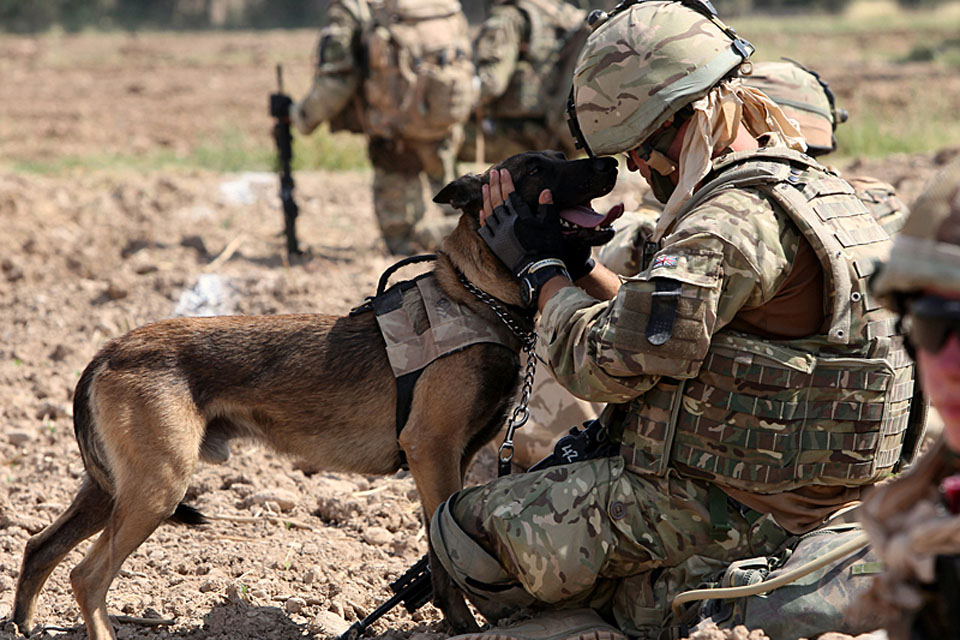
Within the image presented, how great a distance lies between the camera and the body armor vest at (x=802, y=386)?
3086mm

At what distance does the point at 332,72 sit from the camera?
29.0ft

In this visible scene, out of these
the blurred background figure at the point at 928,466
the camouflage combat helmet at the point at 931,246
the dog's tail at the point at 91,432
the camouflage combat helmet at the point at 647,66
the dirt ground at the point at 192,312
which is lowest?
the dirt ground at the point at 192,312

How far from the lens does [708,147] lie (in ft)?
10.8

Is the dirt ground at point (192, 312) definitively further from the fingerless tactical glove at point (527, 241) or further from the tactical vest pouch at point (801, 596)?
the fingerless tactical glove at point (527, 241)

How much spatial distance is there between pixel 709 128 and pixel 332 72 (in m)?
6.05

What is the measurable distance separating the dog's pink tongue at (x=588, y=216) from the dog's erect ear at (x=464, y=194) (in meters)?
0.36

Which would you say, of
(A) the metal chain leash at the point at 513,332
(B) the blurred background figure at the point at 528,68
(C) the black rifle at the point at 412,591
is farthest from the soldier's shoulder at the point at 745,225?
(B) the blurred background figure at the point at 528,68

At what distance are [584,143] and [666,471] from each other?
116 centimetres

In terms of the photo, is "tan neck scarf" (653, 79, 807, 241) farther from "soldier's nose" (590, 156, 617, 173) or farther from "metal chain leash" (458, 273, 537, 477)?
"metal chain leash" (458, 273, 537, 477)

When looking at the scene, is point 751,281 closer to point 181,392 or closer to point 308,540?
point 181,392

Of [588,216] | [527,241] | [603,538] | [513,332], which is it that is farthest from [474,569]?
[588,216]

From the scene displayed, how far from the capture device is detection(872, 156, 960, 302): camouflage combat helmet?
1.92 m

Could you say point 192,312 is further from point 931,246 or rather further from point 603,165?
point 931,246

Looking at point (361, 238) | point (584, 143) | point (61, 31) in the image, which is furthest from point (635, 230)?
point (61, 31)
